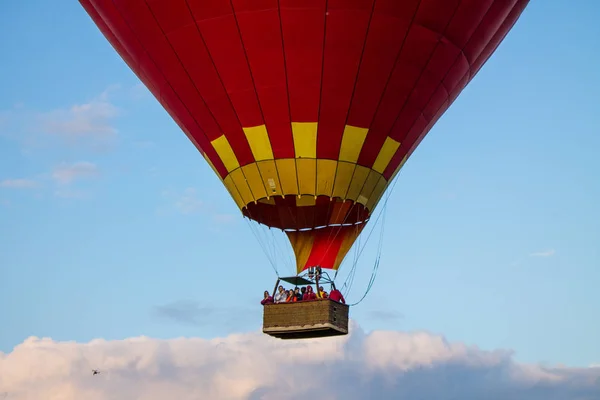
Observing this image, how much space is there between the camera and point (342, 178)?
1845 centimetres

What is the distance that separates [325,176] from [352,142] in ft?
2.24

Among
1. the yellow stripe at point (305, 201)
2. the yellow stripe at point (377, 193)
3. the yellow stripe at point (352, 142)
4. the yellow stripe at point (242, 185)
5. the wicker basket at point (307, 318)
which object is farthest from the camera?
the yellow stripe at point (305, 201)

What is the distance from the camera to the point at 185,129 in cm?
1989

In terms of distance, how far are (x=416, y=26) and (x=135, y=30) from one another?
4.47 m

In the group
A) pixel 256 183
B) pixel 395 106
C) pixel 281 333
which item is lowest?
pixel 281 333

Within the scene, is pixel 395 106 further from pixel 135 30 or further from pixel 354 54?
pixel 135 30

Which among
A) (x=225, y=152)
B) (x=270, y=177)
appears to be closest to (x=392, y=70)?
(x=270, y=177)

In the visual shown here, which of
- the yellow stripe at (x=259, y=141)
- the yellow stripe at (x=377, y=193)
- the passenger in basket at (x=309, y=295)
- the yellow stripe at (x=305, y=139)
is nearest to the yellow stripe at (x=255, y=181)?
the yellow stripe at (x=259, y=141)

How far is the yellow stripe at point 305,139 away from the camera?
18281 mm

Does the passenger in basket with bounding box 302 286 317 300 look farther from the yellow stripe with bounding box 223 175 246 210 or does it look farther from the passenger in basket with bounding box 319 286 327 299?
the yellow stripe with bounding box 223 175 246 210

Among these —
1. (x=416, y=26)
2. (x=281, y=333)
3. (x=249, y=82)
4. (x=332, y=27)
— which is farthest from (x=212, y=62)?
(x=281, y=333)

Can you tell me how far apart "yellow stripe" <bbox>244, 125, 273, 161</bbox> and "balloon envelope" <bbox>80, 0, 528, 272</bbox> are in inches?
0.6

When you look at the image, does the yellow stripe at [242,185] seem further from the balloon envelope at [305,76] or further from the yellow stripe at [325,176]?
the yellow stripe at [325,176]

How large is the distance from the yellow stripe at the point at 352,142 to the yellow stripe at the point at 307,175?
1.58 ft
